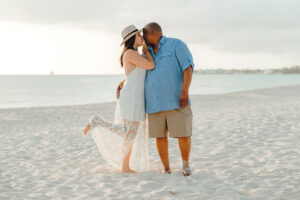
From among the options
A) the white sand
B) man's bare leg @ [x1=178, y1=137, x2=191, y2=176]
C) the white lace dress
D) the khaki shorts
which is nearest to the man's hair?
the white lace dress

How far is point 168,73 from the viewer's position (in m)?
4.10

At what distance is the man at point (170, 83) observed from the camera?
405cm

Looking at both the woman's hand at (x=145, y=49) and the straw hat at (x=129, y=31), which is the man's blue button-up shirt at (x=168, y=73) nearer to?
the woman's hand at (x=145, y=49)

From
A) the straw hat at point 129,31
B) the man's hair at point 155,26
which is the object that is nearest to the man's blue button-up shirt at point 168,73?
the man's hair at point 155,26

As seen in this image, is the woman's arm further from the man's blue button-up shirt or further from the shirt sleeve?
the shirt sleeve

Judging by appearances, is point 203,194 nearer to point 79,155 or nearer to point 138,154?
point 138,154

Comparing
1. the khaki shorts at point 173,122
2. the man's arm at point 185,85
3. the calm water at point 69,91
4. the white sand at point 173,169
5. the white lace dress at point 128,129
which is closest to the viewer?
the white sand at point 173,169

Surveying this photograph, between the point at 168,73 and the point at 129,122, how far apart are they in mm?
813

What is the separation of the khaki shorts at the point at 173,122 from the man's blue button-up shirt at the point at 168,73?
0.12 m

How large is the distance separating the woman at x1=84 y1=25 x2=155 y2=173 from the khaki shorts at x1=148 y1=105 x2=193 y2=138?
0.22 meters

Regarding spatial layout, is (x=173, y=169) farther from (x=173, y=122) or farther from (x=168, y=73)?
(x=168, y=73)

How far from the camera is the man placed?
4.05m

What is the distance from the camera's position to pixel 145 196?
3658 mm

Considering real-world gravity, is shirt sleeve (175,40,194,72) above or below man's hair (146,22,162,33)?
below
